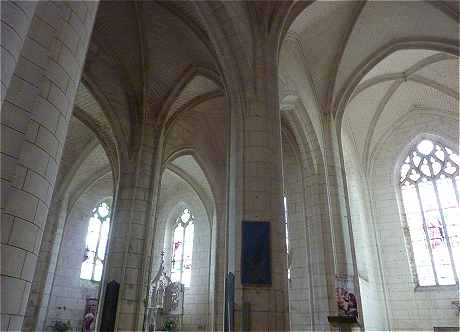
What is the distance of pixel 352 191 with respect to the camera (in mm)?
15719

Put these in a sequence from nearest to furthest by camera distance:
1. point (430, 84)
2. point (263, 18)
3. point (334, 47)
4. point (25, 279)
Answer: point (25, 279), point (263, 18), point (334, 47), point (430, 84)

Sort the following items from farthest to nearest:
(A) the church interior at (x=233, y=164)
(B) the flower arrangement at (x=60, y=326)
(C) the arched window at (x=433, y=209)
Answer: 1. (B) the flower arrangement at (x=60, y=326)
2. (C) the arched window at (x=433, y=209)
3. (A) the church interior at (x=233, y=164)

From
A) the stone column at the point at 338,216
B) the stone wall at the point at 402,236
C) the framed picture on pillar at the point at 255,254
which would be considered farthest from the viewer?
the stone wall at the point at 402,236

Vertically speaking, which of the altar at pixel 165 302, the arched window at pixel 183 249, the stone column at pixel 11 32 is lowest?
the altar at pixel 165 302

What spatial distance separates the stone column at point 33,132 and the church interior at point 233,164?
2 cm

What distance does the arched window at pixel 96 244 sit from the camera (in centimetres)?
1880

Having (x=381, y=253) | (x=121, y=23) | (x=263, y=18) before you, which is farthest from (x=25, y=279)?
(x=381, y=253)

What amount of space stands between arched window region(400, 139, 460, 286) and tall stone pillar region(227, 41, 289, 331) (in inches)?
405

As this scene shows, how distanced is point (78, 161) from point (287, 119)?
9.32 m

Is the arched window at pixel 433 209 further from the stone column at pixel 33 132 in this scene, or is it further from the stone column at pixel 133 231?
the stone column at pixel 33 132

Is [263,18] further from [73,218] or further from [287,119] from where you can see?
[73,218]

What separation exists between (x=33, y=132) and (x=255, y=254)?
4.14 m

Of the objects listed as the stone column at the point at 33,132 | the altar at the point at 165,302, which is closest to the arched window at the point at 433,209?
the altar at the point at 165,302

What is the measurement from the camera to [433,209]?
15.2 metres
